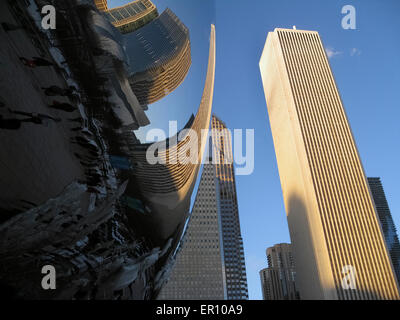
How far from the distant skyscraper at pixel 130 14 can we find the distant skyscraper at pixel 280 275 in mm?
72568

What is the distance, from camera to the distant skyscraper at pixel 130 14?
4.12ft

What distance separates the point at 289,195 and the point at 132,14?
39589 millimetres

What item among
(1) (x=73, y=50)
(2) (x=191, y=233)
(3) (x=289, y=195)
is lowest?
(1) (x=73, y=50)

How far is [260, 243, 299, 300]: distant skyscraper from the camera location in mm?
70500

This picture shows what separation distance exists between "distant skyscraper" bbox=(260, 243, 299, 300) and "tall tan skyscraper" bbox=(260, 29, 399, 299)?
3572cm

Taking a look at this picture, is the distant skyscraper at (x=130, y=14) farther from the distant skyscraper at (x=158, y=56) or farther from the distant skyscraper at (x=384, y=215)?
the distant skyscraper at (x=384, y=215)

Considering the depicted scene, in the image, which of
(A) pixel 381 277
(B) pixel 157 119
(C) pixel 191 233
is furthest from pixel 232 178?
(B) pixel 157 119

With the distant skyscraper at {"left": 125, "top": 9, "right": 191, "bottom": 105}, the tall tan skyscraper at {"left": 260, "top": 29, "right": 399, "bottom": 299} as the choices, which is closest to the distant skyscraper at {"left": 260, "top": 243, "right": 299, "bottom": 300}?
the tall tan skyscraper at {"left": 260, "top": 29, "right": 399, "bottom": 299}

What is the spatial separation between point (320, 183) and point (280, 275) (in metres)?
45.1

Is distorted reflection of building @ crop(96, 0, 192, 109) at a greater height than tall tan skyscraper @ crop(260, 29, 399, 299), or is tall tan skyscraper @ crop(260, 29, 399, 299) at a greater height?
tall tan skyscraper @ crop(260, 29, 399, 299)

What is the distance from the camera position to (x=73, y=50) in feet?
3.67

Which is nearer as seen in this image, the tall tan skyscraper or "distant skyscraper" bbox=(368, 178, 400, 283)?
the tall tan skyscraper

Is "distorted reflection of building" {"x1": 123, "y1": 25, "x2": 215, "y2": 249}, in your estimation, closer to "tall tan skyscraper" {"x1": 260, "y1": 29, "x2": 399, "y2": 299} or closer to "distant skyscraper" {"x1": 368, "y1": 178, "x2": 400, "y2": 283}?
"tall tan skyscraper" {"x1": 260, "y1": 29, "x2": 399, "y2": 299}
